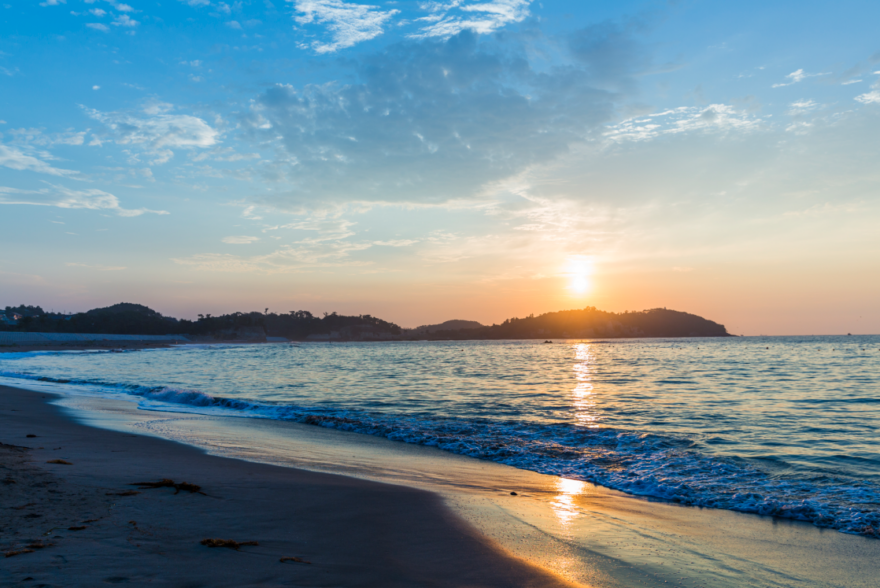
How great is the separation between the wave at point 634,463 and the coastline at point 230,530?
4401mm

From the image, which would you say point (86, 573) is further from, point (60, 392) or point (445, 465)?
point (60, 392)

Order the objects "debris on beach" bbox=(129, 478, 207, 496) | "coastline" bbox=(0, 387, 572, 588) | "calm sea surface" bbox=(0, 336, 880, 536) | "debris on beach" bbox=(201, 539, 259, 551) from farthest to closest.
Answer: "calm sea surface" bbox=(0, 336, 880, 536) < "debris on beach" bbox=(129, 478, 207, 496) < "debris on beach" bbox=(201, 539, 259, 551) < "coastline" bbox=(0, 387, 572, 588)

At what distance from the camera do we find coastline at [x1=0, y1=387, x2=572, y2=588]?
4.25 metres

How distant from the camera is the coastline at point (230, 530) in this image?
4.25 m

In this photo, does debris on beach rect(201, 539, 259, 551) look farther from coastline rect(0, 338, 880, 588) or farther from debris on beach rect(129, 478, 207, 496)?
debris on beach rect(129, 478, 207, 496)

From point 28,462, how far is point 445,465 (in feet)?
25.1

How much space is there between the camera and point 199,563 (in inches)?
174

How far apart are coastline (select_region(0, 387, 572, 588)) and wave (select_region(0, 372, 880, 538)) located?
4.40 meters

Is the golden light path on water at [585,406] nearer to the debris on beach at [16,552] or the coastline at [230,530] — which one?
the coastline at [230,530]

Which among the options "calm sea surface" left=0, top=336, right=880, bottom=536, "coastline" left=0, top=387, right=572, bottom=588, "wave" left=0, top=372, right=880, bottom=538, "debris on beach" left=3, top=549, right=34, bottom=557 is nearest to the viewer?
"debris on beach" left=3, top=549, right=34, bottom=557

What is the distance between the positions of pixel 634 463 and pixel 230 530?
8.64m

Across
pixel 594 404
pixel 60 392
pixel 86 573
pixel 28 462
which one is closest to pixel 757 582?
pixel 86 573

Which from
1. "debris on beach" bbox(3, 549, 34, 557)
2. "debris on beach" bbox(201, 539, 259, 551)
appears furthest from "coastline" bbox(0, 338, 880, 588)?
"debris on beach" bbox(3, 549, 34, 557)

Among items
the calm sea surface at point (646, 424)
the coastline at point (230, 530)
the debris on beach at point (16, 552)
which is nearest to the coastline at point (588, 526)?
the coastline at point (230, 530)
